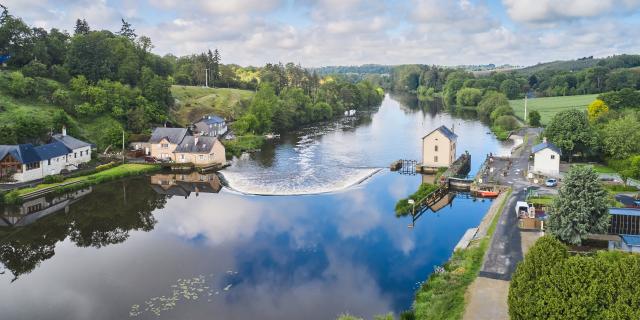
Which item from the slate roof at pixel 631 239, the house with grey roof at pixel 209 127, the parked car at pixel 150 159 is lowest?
the slate roof at pixel 631 239

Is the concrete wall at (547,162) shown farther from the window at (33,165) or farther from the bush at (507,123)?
the window at (33,165)

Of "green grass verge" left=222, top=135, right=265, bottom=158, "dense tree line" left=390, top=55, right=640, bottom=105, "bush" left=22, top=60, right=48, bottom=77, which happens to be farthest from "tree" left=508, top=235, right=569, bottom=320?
"dense tree line" left=390, top=55, right=640, bottom=105

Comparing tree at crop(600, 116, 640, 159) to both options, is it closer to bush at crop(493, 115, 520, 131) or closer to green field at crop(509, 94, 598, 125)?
bush at crop(493, 115, 520, 131)

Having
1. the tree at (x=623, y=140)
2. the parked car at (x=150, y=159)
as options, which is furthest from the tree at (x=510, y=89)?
the parked car at (x=150, y=159)

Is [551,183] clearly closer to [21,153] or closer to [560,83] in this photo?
[21,153]

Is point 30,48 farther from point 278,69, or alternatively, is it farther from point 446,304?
point 446,304

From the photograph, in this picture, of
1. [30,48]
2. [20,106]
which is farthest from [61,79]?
[20,106]
